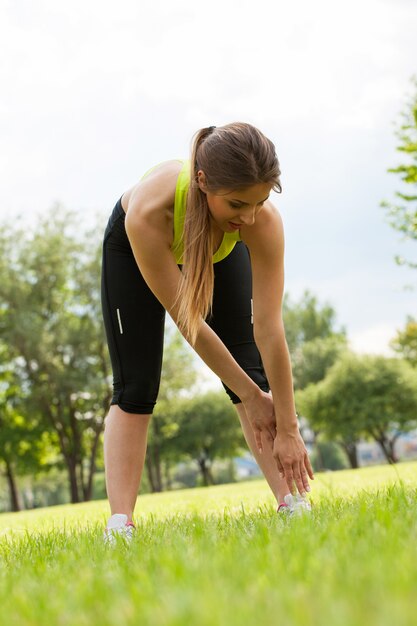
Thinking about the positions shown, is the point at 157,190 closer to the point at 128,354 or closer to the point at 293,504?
the point at 128,354

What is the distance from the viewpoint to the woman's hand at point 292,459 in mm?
3750

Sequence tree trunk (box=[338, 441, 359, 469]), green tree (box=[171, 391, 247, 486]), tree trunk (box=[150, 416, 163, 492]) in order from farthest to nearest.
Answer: green tree (box=[171, 391, 247, 486]), tree trunk (box=[338, 441, 359, 469]), tree trunk (box=[150, 416, 163, 492])

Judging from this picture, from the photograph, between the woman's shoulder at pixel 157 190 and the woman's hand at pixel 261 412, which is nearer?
the woman's shoulder at pixel 157 190

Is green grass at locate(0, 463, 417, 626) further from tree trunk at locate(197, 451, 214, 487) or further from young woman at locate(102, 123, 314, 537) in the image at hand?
tree trunk at locate(197, 451, 214, 487)

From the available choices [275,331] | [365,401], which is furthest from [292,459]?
[365,401]

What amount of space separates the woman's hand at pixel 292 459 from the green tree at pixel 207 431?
45881 millimetres

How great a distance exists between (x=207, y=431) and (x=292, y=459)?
47.3m

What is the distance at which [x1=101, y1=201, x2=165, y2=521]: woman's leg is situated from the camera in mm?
4062

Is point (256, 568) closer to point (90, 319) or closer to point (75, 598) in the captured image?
point (75, 598)

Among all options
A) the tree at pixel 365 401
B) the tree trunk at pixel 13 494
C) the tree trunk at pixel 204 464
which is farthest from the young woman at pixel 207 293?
the tree trunk at pixel 204 464

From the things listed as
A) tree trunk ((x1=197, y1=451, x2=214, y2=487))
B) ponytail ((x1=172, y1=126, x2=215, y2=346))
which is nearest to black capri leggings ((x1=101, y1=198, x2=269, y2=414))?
ponytail ((x1=172, y1=126, x2=215, y2=346))

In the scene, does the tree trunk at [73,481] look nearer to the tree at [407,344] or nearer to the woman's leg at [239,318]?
the tree at [407,344]

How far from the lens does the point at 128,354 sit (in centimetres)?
415

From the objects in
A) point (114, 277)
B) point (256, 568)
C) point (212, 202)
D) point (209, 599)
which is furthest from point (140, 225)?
point (209, 599)
